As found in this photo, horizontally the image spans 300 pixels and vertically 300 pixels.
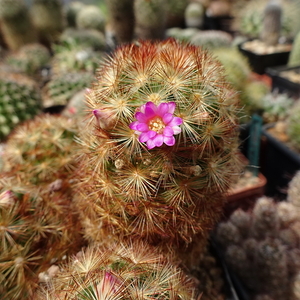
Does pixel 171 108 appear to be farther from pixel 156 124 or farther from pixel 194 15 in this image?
pixel 194 15

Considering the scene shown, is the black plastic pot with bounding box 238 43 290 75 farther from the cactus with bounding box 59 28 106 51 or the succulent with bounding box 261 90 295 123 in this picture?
the cactus with bounding box 59 28 106 51

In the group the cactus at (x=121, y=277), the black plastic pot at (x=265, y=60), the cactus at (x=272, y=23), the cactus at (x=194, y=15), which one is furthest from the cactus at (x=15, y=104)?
the cactus at (x=194, y=15)

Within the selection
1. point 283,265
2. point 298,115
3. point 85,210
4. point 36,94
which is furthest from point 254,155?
point 36,94

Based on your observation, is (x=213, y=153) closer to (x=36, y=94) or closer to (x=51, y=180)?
(x=51, y=180)

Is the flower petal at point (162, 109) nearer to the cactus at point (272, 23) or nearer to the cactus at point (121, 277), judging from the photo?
the cactus at point (121, 277)

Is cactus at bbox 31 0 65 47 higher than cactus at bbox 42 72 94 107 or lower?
higher

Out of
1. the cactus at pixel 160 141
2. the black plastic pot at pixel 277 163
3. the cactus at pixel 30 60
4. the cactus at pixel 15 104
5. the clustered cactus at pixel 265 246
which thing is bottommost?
the black plastic pot at pixel 277 163

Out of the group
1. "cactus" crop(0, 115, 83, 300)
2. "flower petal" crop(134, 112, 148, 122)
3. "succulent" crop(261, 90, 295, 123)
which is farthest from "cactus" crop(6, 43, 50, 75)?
"flower petal" crop(134, 112, 148, 122)

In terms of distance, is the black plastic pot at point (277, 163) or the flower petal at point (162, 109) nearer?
the flower petal at point (162, 109)
